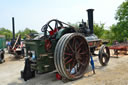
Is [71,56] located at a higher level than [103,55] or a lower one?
higher

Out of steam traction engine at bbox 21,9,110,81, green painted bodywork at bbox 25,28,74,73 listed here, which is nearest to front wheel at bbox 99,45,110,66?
steam traction engine at bbox 21,9,110,81

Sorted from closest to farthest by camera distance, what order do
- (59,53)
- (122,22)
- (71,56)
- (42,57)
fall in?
1. (59,53)
2. (42,57)
3. (71,56)
4. (122,22)

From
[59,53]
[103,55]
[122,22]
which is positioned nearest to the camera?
[59,53]

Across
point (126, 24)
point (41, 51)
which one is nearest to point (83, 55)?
point (41, 51)

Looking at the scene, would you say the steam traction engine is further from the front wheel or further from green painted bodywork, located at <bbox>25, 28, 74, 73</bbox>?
the front wheel

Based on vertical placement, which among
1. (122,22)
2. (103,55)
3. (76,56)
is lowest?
(103,55)

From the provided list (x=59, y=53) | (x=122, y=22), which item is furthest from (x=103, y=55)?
(x=122, y=22)

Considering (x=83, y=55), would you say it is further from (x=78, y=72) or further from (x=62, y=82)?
(x=62, y=82)

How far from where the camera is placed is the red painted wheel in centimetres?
384

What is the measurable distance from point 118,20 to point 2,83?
86.4ft

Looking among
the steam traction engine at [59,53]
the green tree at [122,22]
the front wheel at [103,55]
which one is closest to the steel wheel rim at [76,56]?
the steam traction engine at [59,53]

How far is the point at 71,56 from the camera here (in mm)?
4453

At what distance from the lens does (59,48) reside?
3.86m

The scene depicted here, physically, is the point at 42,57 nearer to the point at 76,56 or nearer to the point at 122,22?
the point at 76,56
